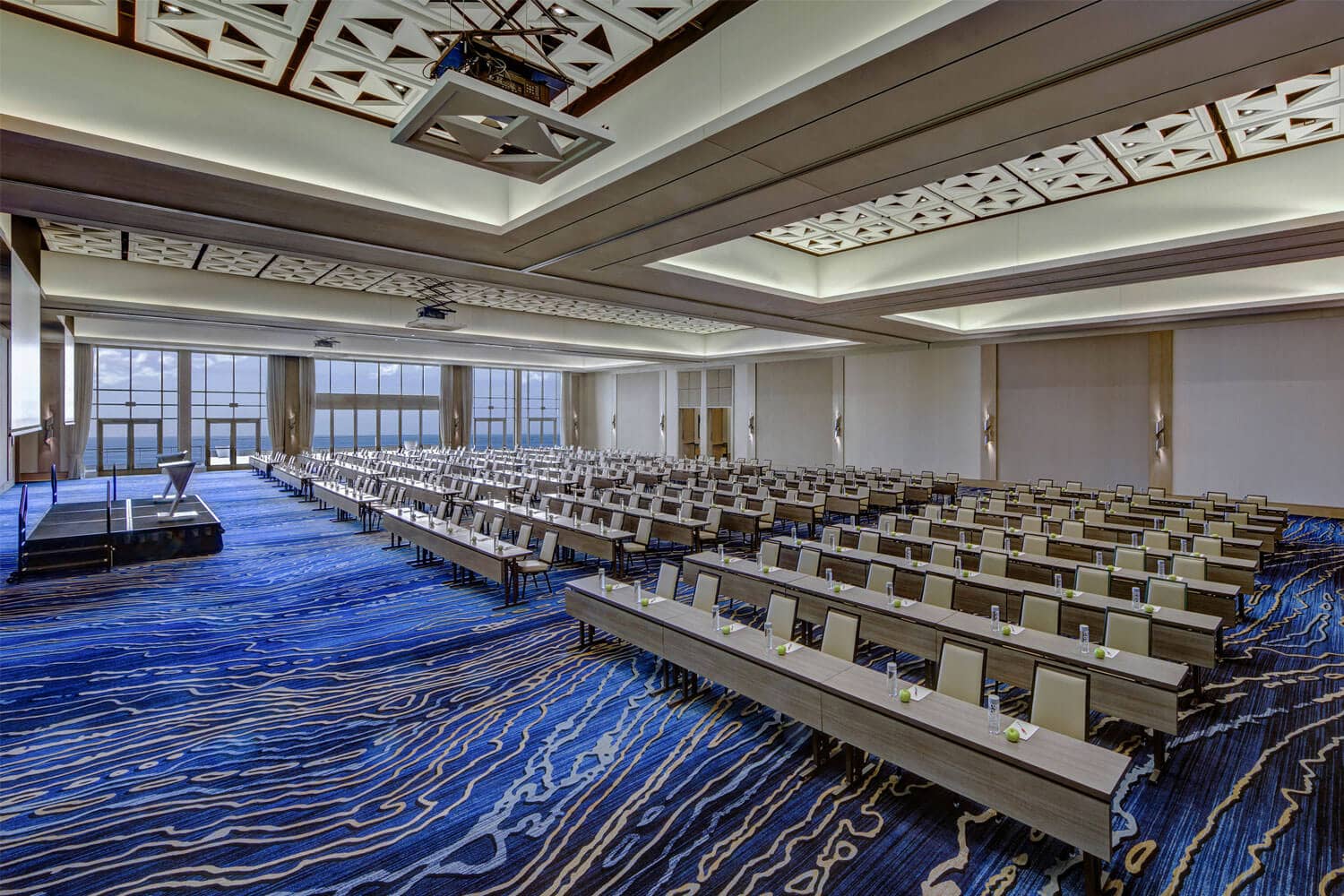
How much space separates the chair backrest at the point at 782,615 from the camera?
17.2ft

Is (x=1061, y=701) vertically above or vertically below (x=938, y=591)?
below

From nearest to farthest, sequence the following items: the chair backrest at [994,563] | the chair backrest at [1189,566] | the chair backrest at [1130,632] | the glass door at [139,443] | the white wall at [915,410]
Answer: the chair backrest at [1130,632] → the chair backrest at [1189,566] → the chair backrest at [994,563] → the white wall at [915,410] → the glass door at [139,443]

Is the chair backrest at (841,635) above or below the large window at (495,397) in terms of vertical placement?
below

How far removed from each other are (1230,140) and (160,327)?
25403 mm

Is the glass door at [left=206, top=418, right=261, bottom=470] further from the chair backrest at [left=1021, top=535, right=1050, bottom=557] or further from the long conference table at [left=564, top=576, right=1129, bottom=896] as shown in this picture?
the chair backrest at [left=1021, top=535, right=1050, bottom=557]

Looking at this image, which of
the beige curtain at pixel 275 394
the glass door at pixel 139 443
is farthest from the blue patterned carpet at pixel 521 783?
the glass door at pixel 139 443

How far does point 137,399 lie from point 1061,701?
30994 millimetres

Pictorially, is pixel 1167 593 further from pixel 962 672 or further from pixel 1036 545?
pixel 962 672

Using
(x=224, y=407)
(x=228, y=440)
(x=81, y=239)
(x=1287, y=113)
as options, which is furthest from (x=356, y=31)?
(x=228, y=440)

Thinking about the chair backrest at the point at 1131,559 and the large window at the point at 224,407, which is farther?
the large window at the point at 224,407

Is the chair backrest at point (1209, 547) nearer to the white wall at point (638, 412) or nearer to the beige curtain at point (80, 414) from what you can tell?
the white wall at point (638, 412)

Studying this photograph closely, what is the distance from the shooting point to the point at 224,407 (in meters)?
25.8

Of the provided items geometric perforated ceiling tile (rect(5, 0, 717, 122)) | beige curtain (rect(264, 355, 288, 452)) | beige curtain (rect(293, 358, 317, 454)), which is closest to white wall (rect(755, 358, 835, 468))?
geometric perforated ceiling tile (rect(5, 0, 717, 122))

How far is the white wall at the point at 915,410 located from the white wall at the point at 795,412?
3.74 feet
